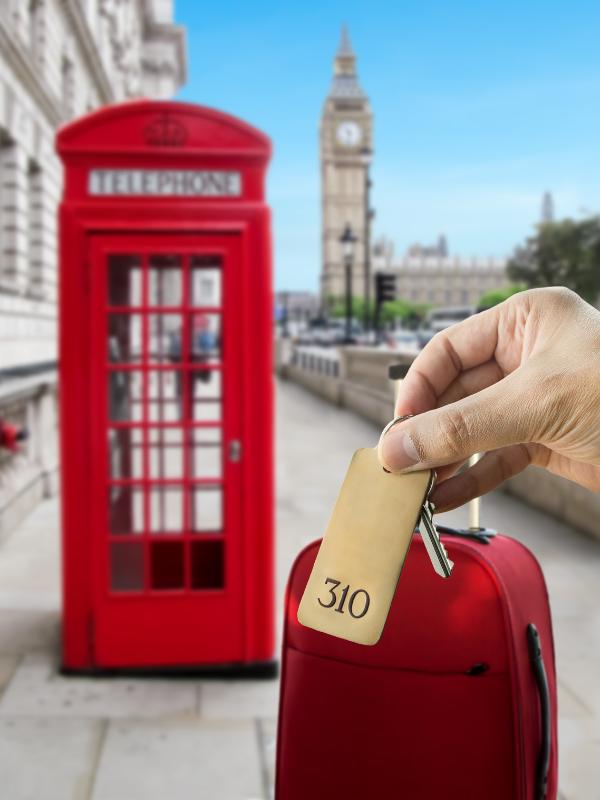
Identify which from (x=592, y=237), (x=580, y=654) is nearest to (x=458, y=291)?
(x=592, y=237)

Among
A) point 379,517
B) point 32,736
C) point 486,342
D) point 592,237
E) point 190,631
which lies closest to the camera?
point 379,517

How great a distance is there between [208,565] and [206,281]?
1.34 meters

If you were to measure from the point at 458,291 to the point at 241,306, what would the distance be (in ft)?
490

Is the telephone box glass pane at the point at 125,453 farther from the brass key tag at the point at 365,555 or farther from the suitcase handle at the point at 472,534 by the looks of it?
the brass key tag at the point at 365,555

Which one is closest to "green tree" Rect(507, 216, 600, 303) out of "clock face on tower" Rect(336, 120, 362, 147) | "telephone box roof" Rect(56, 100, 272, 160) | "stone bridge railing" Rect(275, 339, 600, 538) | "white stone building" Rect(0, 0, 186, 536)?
"stone bridge railing" Rect(275, 339, 600, 538)

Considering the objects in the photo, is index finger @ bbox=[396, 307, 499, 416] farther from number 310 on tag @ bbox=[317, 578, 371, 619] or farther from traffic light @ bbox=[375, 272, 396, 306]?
traffic light @ bbox=[375, 272, 396, 306]

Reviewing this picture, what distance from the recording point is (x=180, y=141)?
4.27 metres

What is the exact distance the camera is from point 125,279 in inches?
166

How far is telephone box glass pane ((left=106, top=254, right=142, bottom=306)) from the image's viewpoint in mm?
4219

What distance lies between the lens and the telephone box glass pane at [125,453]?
4332mm

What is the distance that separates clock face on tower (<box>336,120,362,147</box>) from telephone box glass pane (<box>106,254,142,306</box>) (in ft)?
440

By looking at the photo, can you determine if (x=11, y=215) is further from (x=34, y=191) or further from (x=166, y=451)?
(x=166, y=451)

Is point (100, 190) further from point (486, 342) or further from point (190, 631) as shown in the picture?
point (486, 342)

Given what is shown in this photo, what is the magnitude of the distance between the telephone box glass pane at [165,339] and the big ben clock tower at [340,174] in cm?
12498
